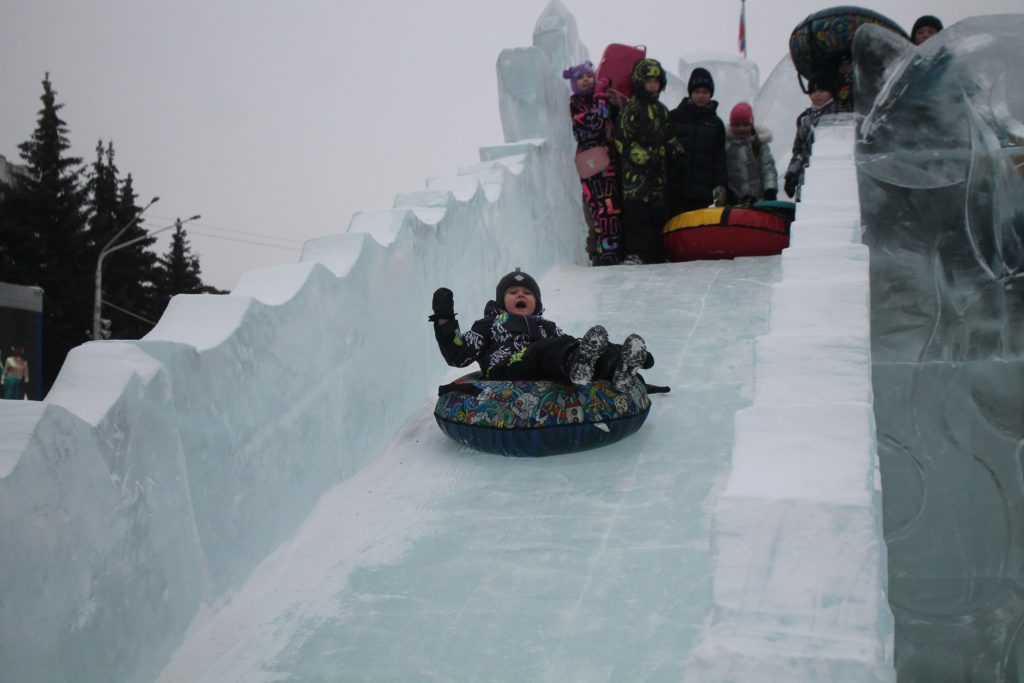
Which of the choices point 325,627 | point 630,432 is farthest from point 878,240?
point 325,627

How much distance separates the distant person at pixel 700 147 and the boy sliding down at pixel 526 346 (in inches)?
117

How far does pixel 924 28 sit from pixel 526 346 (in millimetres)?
4742

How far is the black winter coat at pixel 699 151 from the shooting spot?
7523 millimetres

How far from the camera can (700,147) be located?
24.7ft

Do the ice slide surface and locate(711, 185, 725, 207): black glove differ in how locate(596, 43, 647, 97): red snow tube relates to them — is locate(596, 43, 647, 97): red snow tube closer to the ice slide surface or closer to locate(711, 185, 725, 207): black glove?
locate(711, 185, 725, 207): black glove

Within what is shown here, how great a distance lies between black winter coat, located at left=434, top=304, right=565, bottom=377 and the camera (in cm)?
458

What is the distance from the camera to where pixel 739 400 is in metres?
4.62

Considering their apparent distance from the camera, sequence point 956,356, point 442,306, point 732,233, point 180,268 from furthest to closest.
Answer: point 180,268 < point 732,233 < point 442,306 < point 956,356

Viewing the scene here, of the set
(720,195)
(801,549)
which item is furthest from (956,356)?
(720,195)

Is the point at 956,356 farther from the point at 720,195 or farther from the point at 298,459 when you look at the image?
the point at 720,195

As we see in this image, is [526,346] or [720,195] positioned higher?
[720,195]

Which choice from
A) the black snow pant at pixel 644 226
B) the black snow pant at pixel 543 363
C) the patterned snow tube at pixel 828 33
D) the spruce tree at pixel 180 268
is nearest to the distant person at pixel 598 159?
the black snow pant at pixel 644 226

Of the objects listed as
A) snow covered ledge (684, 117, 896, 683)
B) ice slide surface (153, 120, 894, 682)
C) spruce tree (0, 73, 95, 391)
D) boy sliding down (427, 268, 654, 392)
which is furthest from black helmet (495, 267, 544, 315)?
spruce tree (0, 73, 95, 391)

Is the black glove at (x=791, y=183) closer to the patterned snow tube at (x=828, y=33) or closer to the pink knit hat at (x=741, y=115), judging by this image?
the pink knit hat at (x=741, y=115)
